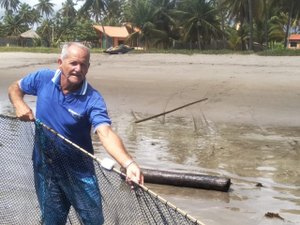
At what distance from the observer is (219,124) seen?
12.8 m

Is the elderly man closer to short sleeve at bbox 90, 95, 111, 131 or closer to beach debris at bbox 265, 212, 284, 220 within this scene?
short sleeve at bbox 90, 95, 111, 131

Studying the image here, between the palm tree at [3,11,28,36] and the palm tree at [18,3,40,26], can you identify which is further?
the palm tree at [18,3,40,26]

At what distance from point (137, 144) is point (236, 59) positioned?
55.9 ft

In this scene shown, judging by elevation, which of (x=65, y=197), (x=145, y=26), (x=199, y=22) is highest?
(x=199, y=22)

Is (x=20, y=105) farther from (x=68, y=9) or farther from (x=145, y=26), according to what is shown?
(x=68, y=9)

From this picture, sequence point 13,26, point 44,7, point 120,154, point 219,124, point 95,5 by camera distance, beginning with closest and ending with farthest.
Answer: point 120,154, point 219,124, point 95,5, point 13,26, point 44,7

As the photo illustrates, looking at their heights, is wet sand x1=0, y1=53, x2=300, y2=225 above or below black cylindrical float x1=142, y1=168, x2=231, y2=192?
below

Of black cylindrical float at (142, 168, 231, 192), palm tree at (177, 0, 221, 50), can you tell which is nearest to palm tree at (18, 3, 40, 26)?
palm tree at (177, 0, 221, 50)

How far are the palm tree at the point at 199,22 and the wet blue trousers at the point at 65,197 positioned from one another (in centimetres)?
4974

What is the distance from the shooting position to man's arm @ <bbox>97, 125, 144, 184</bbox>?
299 cm

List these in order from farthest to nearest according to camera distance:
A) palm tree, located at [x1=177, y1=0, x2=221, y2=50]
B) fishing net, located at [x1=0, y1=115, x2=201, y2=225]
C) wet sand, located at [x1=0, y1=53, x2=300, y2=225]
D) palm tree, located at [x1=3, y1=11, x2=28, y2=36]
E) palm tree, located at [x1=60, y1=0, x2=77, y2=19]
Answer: palm tree, located at [x1=60, y1=0, x2=77, y2=19]
palm tree, located at [x1=3, y1=11, x2=28, y2=36]
palm tree, located at [x1=177, y1=0, x2=221, y2=50]
wet sand, located at [x1=0, y1=53, x2=300, y2=225]
fishing net, located at [x1=0, y1=115, x2=201, y2=225]

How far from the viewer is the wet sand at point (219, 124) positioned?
22.1 ft

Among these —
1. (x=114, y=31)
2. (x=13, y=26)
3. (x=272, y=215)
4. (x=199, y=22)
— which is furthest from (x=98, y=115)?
(x=13, y=26)

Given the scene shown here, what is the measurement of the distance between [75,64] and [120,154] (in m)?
0.65
